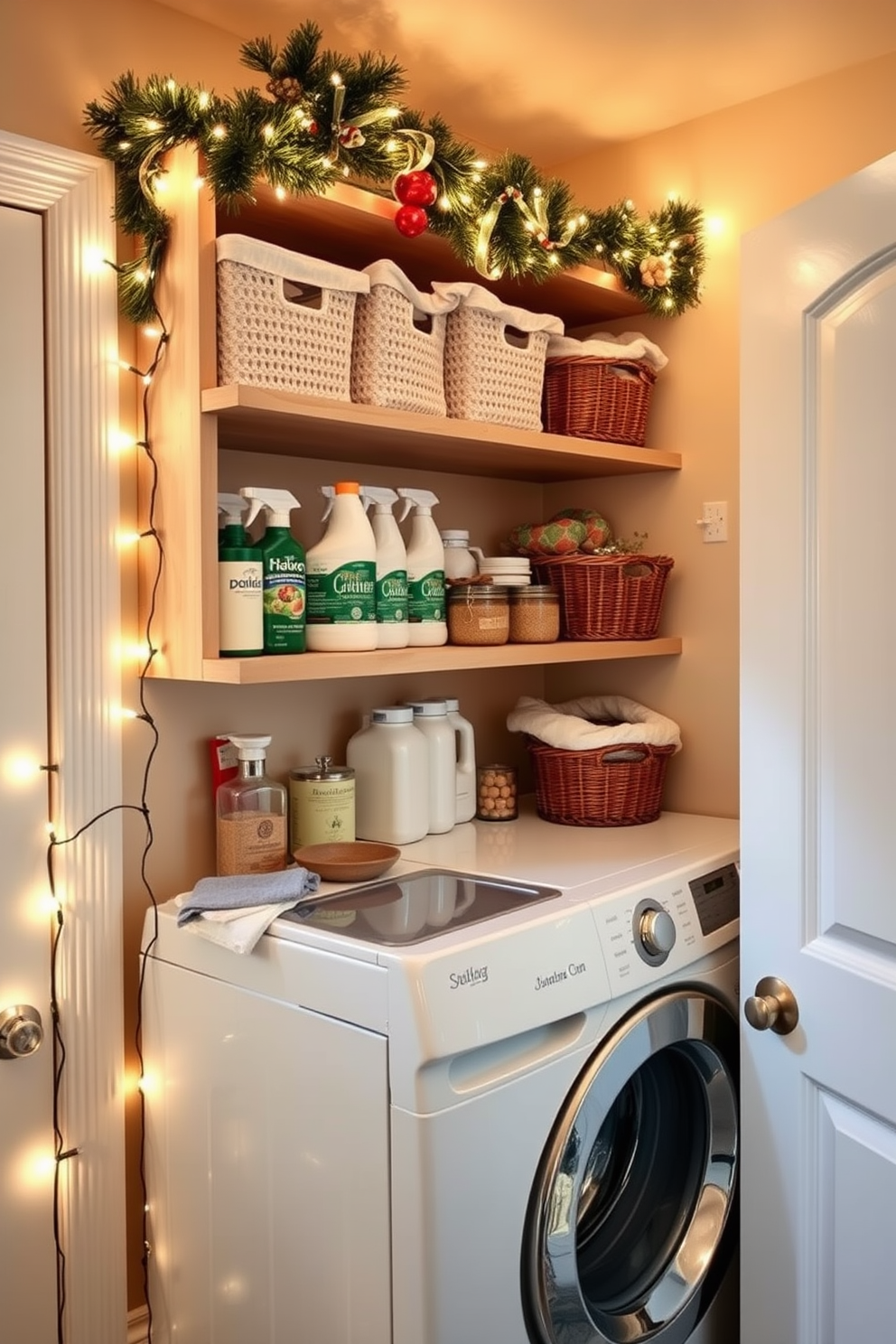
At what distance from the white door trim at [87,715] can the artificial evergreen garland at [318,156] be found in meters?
0.07

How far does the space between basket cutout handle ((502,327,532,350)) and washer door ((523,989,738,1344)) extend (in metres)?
1.19

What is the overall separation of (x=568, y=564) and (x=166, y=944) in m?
1.08

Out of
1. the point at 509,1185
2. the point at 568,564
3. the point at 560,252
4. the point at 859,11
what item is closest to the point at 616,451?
the point at 568,564

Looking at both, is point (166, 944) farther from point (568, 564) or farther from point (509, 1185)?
point (568, 564)

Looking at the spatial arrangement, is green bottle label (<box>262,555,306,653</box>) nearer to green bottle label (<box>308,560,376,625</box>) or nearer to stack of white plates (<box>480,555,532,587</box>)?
green bottle label (<box>308,560,376,625</box>)

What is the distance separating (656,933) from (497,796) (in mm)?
624

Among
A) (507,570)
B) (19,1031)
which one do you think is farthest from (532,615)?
(19,1031)

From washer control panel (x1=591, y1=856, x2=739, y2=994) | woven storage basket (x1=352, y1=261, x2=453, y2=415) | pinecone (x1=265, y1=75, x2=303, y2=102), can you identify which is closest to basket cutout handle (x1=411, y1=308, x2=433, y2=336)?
woven storage basket (x1=352, y1=261, x2=453, y2=415)

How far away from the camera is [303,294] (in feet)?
5.75

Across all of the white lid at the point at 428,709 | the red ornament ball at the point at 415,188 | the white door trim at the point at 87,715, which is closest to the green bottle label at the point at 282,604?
the white door trim at the point at 87,715

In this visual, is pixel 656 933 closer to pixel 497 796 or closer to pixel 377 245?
pixel 497 796

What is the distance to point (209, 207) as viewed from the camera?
1.60m

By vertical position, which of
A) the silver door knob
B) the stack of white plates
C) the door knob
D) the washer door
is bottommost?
the washer door

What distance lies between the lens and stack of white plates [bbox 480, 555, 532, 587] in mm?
2172
